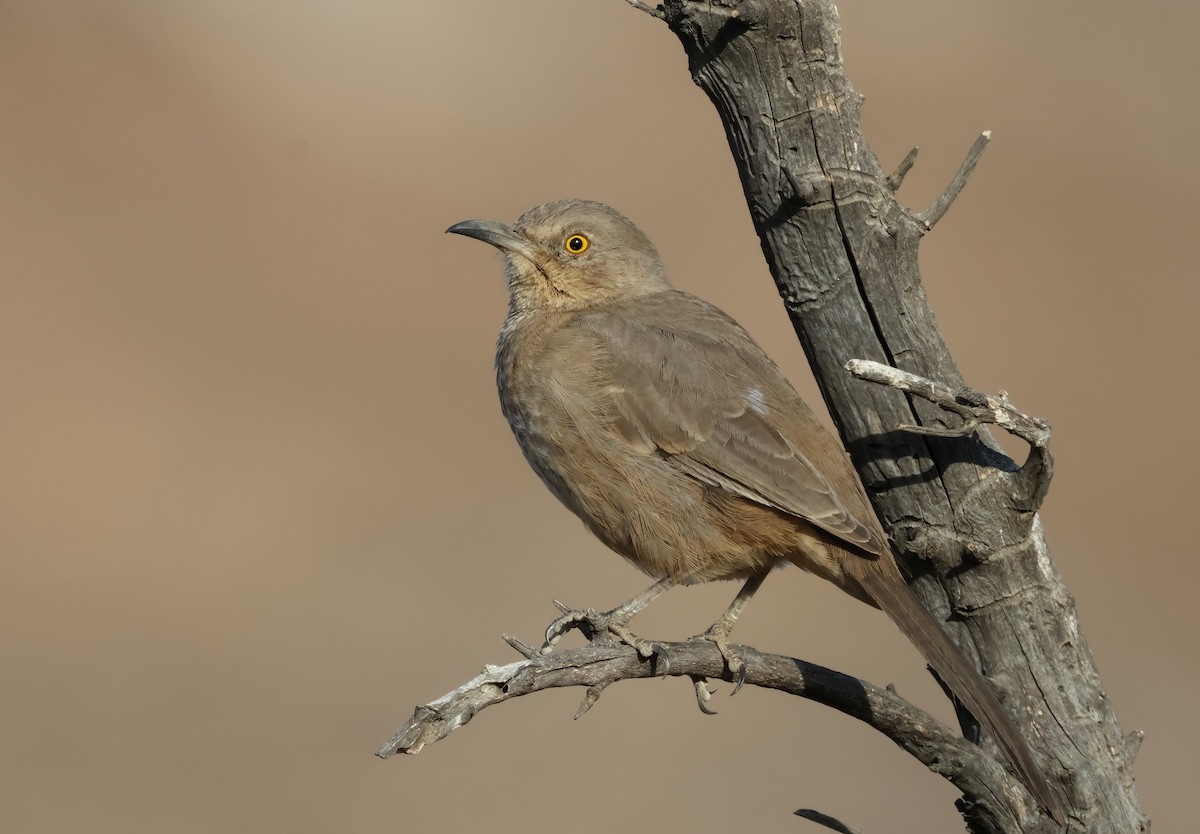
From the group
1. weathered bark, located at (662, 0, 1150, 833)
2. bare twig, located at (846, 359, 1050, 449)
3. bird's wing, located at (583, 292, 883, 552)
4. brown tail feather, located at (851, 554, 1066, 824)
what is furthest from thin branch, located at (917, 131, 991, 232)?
brown tail feather, located at (851, 554, 1066, 824)

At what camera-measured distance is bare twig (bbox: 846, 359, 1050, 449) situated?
11.4 feet

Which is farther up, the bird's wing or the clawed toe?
the bird's wing

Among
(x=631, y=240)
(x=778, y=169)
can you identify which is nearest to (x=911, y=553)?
(x=778, y=169)

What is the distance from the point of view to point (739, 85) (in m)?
3.80

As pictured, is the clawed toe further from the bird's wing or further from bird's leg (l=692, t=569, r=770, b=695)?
the bird's wing

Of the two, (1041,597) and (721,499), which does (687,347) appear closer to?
(721,499)

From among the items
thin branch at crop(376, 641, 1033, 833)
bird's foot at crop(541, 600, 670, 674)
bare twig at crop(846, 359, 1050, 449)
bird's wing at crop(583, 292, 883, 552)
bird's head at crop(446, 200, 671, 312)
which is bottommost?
thin branch at crop(376, 641, 1033, 833)

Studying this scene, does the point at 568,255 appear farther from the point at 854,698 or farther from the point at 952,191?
the point at 854,698

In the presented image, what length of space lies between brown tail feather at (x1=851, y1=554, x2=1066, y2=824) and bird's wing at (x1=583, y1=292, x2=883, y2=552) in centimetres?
27

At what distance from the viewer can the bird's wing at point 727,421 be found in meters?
4.50

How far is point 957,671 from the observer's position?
362 centimetres

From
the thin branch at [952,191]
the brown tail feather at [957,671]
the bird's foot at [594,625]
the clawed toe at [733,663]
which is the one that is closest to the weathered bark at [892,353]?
the thin branch at [952,191]

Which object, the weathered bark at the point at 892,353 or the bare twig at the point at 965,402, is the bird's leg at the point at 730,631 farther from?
the bare twig at the point at 965,402

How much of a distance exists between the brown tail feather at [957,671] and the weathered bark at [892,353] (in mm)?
148
